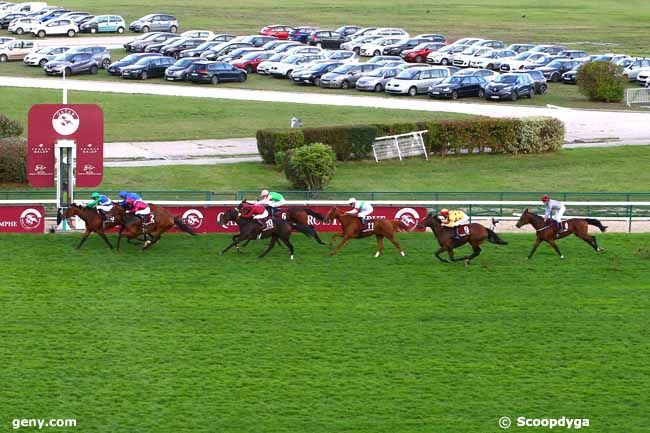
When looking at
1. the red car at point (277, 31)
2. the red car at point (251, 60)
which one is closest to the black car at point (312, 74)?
the red car at point (251, 60)

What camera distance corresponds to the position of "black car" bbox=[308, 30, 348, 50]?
6531cm

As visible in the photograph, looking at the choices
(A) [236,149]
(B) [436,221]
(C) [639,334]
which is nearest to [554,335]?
(C) [639,334]

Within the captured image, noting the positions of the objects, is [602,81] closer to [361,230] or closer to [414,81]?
[414,81]

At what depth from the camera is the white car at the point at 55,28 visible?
67000 mm

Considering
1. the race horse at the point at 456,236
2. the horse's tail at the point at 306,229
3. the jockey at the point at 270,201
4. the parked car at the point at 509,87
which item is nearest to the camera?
the race horse at the point at 456,236

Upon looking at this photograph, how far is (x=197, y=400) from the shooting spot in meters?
17.6

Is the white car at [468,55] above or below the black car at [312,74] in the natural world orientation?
above

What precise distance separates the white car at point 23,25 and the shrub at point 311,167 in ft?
124

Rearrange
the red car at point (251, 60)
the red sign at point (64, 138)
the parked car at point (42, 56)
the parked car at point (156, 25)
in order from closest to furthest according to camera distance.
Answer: the red sign at point (64, 138)
the parked car at point (42, 56)
the red car at point (251, 60)
the parked car at point (156, 25)

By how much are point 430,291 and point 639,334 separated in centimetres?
398

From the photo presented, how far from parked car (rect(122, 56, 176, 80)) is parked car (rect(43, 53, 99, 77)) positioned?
1.72 metres

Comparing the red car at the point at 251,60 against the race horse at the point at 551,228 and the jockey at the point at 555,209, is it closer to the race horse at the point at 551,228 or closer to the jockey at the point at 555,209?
the race horse at the point at 551,228

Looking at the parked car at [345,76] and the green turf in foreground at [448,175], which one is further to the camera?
the parked car at [345,76]

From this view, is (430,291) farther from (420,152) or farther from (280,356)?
(420,152)
